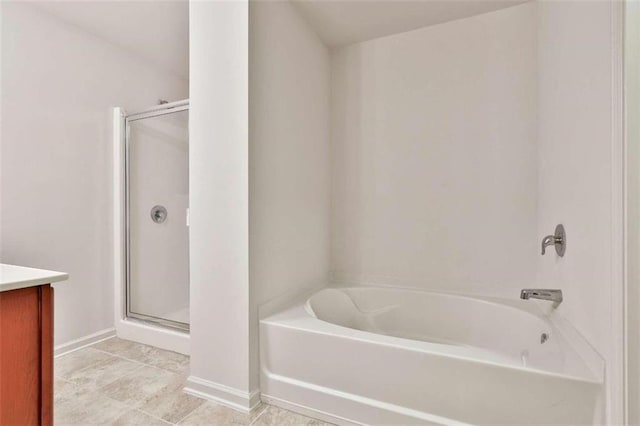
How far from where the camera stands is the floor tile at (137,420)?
1.41 meters

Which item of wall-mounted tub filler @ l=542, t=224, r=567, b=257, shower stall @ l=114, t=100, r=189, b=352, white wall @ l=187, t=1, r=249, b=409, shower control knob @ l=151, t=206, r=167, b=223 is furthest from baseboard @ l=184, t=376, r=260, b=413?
wall-mounted tub filler @ l=542, t=224, r=567, b=257

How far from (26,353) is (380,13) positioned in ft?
7.93

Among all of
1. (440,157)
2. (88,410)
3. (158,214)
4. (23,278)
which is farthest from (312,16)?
(88,410)

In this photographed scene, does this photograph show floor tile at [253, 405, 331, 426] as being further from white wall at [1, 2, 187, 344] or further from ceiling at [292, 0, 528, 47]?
ceiling at [292, 0, 528, 47]

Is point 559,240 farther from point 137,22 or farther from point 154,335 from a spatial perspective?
point 137,22

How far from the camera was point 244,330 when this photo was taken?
1.55 meters

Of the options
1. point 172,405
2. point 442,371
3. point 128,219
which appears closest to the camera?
point 442,371

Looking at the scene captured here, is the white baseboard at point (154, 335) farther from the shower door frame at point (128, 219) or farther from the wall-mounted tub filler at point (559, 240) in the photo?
the wall-mounted tub filler at point (559, 240)

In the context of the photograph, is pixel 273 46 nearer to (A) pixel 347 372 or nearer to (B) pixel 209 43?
(B) pixel 209 43

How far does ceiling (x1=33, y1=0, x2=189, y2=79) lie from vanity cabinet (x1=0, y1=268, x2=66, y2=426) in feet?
6.43

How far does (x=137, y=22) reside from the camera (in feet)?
7.45

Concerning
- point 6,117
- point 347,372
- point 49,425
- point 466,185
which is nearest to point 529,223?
point 466,185

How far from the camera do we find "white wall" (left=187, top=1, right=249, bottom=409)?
1.55 metres

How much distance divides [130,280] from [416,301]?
7.13 feet
